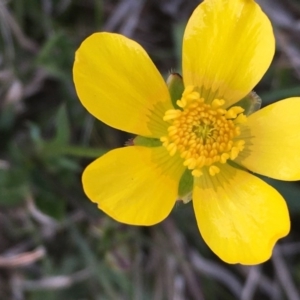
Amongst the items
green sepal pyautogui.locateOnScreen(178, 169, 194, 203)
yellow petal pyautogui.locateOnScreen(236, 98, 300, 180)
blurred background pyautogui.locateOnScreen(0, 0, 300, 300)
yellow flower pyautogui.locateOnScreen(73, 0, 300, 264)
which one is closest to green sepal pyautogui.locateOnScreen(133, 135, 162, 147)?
yellow flower pyautogui.locateOnScreen(73, 0, 300, 264)

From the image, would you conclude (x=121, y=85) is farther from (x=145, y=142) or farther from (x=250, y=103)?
(x=250, y=103)

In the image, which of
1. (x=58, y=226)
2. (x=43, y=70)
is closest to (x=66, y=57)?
(x=43, y=70)

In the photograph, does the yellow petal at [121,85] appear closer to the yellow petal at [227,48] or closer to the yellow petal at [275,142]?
the yellow petal at [227,48]

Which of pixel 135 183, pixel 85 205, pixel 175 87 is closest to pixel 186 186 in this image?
pixel 135 183

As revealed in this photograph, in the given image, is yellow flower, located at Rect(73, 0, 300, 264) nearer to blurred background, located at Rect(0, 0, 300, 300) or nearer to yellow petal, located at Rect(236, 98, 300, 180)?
yellow petal, located at Rect(236, 98, 300, 180)

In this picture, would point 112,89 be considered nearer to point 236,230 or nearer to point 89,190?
point 89,190

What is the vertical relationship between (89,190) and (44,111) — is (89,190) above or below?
above
